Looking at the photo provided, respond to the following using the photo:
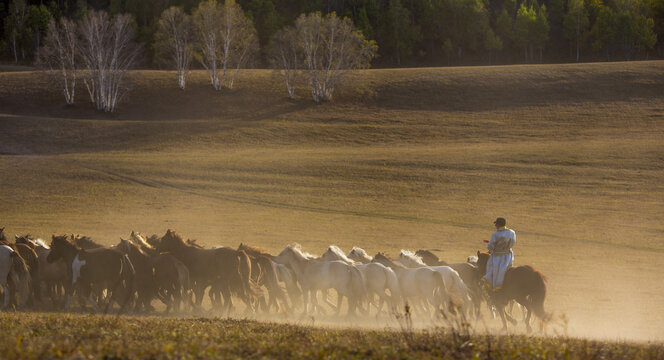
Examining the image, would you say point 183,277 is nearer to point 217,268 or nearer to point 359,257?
point 217,268

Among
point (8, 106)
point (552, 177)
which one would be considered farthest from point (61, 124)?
point (552, 177)

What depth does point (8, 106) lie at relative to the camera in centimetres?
6200

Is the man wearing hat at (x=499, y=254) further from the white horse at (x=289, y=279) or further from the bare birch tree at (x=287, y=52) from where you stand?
the bare birch tree at (x=287, y=52)

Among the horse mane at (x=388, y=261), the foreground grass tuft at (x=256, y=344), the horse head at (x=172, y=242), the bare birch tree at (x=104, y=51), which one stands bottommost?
the horse mane at (x=388, y=261)

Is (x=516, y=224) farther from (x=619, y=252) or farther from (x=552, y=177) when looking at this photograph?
(x=552, y=177)

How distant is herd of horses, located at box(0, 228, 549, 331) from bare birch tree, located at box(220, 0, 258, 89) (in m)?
52.7

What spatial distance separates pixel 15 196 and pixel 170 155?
12.8 meters

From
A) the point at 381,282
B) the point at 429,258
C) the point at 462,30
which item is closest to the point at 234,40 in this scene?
the point at 462,30

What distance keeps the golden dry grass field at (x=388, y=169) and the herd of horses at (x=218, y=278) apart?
2706 mm

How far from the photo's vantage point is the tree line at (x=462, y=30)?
98312 millimetres

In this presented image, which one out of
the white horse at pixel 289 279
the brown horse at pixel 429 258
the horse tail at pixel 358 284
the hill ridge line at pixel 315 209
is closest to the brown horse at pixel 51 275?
the white horse at pixel 289 279

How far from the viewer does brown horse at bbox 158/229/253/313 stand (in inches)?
591

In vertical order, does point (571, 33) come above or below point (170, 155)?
above

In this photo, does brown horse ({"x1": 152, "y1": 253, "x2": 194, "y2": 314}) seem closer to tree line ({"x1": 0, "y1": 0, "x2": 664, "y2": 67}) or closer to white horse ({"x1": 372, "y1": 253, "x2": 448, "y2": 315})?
white horse ({"x1": 372, "y1": 253, "x2": 448, "y2": 315})
